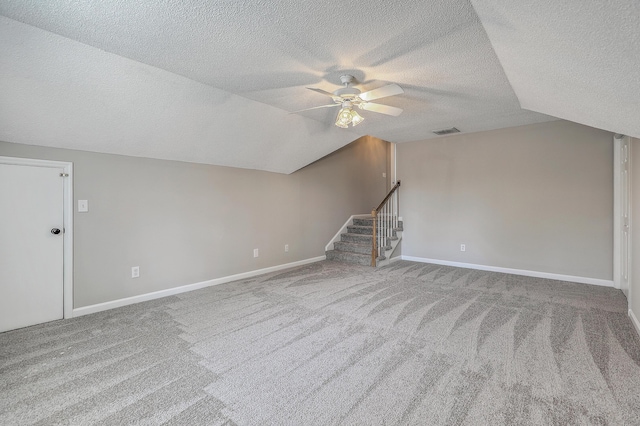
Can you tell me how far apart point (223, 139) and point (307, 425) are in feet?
11.1

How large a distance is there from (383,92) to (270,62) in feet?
3.54

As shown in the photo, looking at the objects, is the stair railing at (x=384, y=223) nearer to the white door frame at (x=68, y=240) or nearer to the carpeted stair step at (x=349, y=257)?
the carpeted stair step at (x=349, y=257)

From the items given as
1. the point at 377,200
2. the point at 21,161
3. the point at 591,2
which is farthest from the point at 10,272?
the point at 377,200

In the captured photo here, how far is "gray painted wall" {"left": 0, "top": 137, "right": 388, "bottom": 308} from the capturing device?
127 inches

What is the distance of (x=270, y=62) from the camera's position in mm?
2514

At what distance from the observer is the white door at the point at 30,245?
278cm

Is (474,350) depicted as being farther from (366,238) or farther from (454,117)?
(366,238)

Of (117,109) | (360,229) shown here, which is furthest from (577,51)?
(360,229)

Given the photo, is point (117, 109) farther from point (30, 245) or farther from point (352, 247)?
point (352, 247)

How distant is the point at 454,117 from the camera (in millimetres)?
4215

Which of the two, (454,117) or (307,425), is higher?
(454,117)

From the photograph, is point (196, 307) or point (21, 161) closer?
point (21, 161)

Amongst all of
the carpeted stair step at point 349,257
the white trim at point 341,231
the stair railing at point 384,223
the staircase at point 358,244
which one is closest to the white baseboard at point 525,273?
the staircase at point 358,244

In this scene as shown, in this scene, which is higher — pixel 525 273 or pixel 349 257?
pixel 349 257
